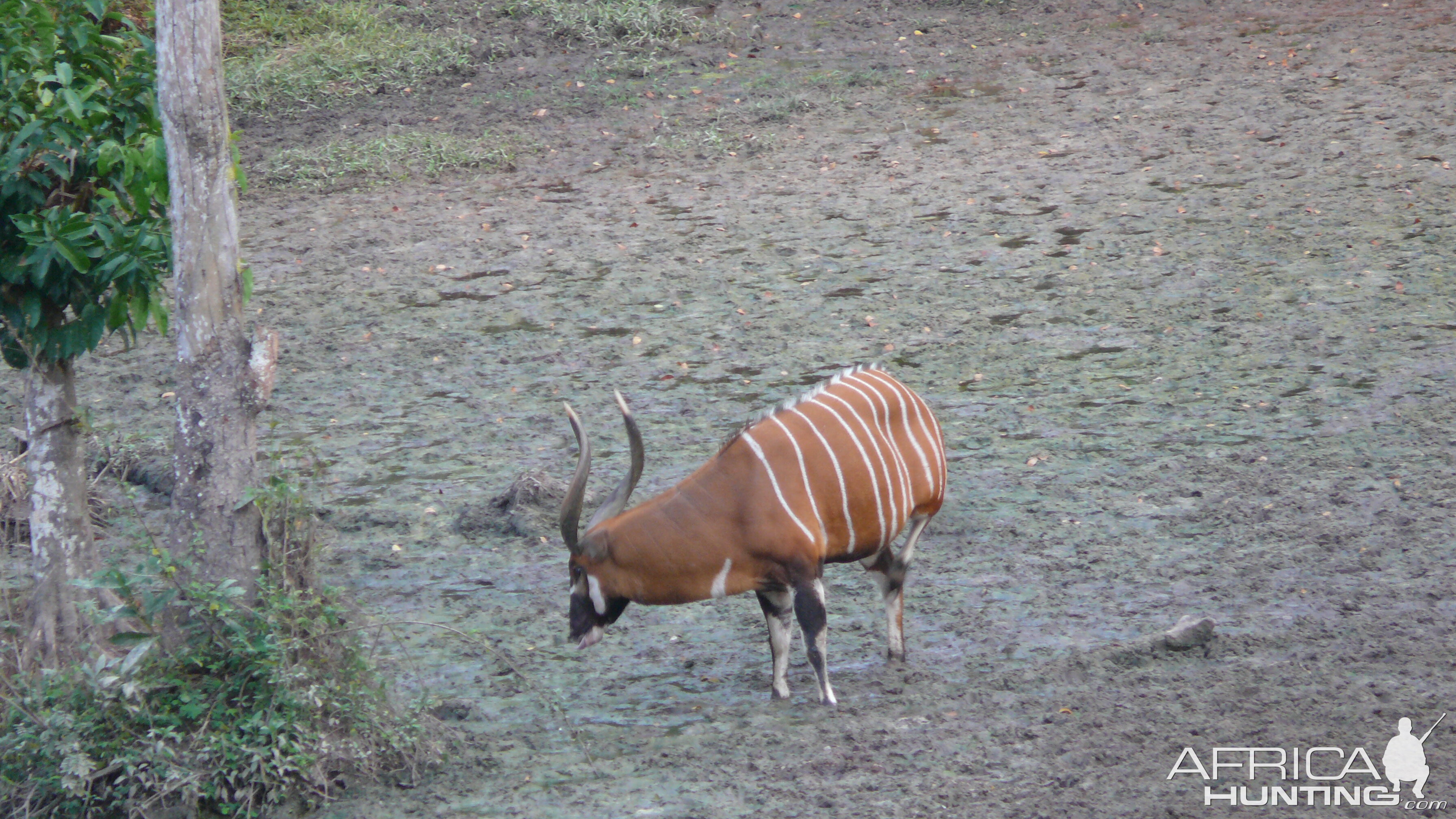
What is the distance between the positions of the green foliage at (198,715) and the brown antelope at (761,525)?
2.93ft

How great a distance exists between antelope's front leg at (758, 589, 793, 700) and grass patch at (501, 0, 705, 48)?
10374mm

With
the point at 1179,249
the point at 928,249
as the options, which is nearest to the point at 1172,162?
the point at 1179,249

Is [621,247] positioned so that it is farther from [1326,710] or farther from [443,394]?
[1326,710]

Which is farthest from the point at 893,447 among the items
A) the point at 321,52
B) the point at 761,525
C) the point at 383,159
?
the point at 321,52

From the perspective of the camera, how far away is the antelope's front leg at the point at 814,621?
504 centimetres

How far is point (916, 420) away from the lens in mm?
5609

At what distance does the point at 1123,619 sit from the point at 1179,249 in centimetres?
468

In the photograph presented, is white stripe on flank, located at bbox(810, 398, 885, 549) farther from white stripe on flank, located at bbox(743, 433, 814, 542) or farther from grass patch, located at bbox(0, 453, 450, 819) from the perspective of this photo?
grass patch, located at bbox(0, 453, 450, 819)

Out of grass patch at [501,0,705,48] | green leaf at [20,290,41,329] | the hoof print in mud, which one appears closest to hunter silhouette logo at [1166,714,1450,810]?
the hoof print in mud

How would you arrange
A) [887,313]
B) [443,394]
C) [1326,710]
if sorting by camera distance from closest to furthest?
1. [1326,710]
2. [443,394]
3. [887,313]

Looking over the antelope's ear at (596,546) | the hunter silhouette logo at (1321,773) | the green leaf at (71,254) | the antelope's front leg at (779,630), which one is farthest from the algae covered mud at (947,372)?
the green leaf at (71,254)

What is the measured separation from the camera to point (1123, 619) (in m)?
5.63

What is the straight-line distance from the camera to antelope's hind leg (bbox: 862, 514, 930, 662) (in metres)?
Answer: 5.43

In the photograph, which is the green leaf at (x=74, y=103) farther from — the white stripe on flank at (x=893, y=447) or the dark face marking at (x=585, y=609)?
the white stripe on flank at (x=893, y=447)
